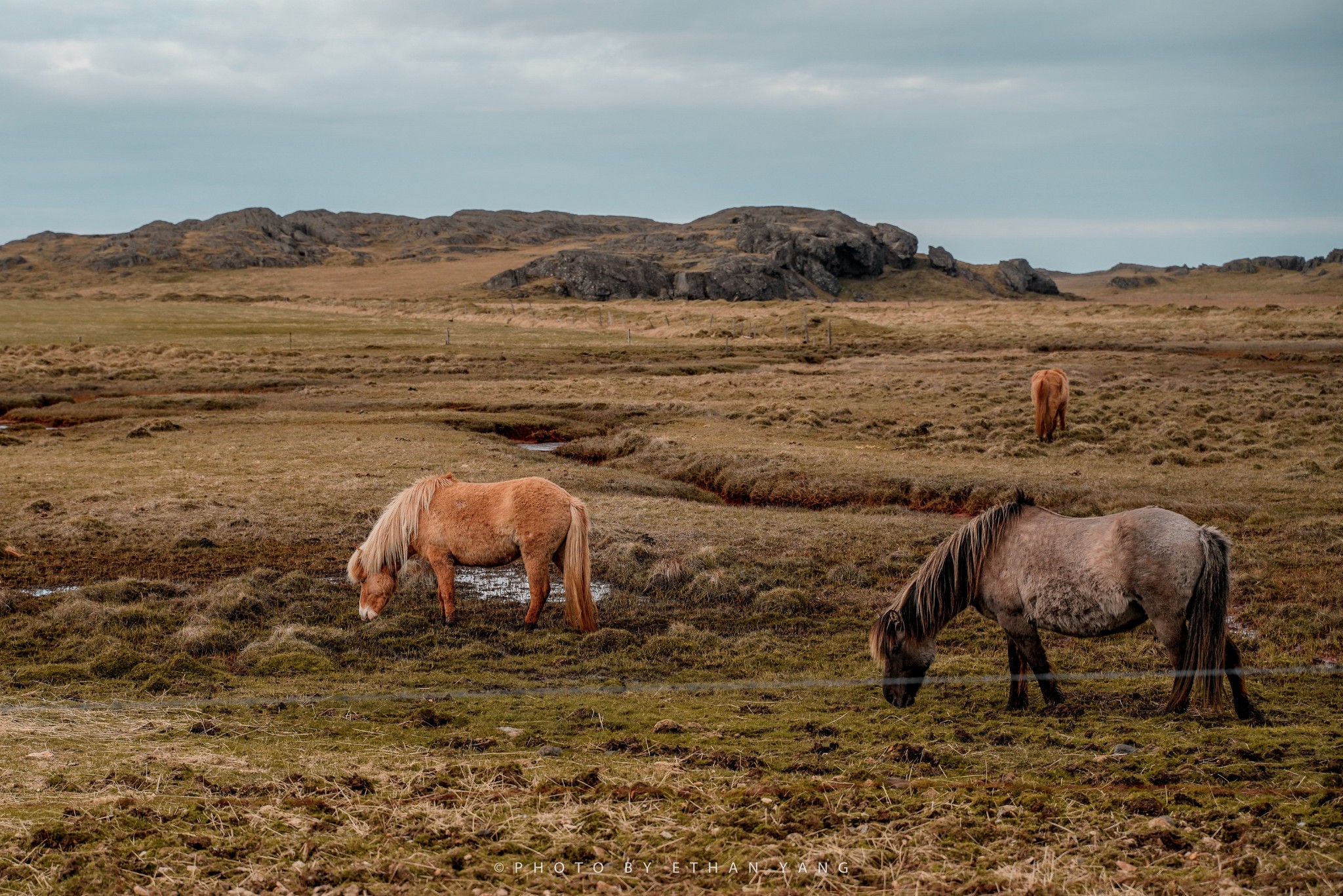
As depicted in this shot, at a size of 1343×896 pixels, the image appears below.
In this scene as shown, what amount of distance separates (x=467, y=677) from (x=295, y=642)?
204cm

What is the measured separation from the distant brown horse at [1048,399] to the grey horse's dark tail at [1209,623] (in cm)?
1774

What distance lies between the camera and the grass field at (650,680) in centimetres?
486

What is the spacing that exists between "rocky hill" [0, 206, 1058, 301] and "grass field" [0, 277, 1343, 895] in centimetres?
9933

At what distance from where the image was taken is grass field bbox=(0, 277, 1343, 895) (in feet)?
15.9

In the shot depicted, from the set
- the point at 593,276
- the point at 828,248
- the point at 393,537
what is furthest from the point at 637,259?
the point at 393,537

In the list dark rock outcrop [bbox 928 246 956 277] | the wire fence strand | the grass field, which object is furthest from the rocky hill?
the wire fence strand

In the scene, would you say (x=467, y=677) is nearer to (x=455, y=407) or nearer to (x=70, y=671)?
(x=70, y=671)

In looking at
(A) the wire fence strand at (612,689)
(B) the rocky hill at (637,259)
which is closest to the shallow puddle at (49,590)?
(A) the wire fence strand at (612,689)

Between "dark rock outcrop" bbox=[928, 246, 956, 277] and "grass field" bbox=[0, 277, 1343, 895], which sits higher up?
"dark rock outcrop" bbox=[928, 246, 956, 277]

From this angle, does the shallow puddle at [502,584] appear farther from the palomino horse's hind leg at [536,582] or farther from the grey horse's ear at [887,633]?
the grey horse's ear at [887,633]

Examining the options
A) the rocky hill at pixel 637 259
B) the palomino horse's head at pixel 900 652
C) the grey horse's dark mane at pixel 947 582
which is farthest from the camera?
the rocky hill at pixel 637 259

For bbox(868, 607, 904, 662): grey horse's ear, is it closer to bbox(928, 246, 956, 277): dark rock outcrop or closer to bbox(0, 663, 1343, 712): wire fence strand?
bbox(0, 663, 1343, 712): wire fence strand

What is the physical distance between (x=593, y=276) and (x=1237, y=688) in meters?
120

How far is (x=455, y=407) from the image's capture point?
109ft
